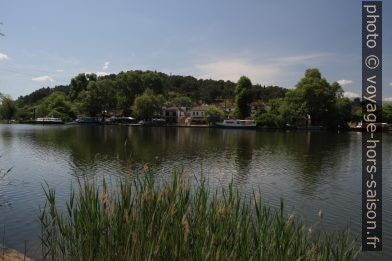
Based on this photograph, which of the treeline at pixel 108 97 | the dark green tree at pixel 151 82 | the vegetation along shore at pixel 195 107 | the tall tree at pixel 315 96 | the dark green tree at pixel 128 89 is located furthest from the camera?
the dark green tree at pixel 151 82

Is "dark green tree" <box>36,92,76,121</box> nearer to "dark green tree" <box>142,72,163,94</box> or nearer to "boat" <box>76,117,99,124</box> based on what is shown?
"boat" <box>76,117,99,124</box>

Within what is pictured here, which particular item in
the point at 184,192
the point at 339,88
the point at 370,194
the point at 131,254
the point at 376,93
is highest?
the point at 339,88

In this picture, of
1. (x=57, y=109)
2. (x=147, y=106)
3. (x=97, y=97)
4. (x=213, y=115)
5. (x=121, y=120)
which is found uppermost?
(x=97, y=97)

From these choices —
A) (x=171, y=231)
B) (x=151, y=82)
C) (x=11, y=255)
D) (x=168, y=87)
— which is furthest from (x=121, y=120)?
(x=171, y=231)

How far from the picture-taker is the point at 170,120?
379 feet

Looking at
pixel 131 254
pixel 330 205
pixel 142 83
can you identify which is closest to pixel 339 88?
pixel 142 83

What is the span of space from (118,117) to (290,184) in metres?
102

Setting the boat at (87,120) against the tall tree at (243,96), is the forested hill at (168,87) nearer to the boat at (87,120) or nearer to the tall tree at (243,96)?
the tall tree at (243,96)

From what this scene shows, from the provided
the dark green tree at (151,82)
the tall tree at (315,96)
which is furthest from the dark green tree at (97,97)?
the tall tree at (315,96)

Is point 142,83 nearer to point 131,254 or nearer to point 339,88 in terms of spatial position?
point 339,88

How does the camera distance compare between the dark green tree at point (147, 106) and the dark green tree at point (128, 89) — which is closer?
the dark green tree at point (147, 106)

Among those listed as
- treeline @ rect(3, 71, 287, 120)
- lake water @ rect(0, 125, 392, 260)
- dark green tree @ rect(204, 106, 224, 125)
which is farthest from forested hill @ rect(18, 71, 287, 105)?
lake water @ rect(0, 125, 392, 260)

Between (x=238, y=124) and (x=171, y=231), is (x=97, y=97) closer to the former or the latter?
(x=238, y=124)

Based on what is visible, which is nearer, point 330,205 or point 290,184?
point 330,205
